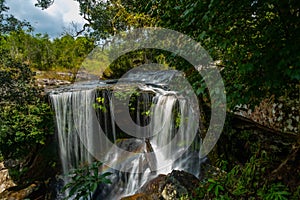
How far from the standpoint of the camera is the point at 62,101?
744 centimetres

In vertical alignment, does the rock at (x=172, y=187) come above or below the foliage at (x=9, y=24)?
below

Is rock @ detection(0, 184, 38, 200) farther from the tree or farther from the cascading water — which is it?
the tree

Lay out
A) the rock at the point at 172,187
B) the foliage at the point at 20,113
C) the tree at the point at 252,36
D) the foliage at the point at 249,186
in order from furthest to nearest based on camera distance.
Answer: the foliage at the point at 20,113 < the rock at the point at 172,187 < the foliage at the point at 249,186 < the tree at the point at 252,36

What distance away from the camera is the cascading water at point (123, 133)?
557 centimetres

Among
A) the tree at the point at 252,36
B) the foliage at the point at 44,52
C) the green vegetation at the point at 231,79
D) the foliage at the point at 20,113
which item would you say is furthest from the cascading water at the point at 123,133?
the foliage at the point at 44,52

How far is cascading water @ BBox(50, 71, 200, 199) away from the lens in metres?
5.57

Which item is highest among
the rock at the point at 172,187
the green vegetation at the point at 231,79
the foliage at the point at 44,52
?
the foliage at the point at 44,52

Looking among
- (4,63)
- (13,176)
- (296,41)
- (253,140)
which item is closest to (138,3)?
(296,41)

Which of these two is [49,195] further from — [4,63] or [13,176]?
[4,63]

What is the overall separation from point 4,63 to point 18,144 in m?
2.41

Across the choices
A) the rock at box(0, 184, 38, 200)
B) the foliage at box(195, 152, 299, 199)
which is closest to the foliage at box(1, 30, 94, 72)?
the rock at box(0, 184, 38, 200)

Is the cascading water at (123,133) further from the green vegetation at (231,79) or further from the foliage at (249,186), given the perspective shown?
the foliage at (249,186)

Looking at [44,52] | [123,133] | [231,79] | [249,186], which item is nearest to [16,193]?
[123,133]

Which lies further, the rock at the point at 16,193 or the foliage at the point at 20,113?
the rock at the point at 16,193
